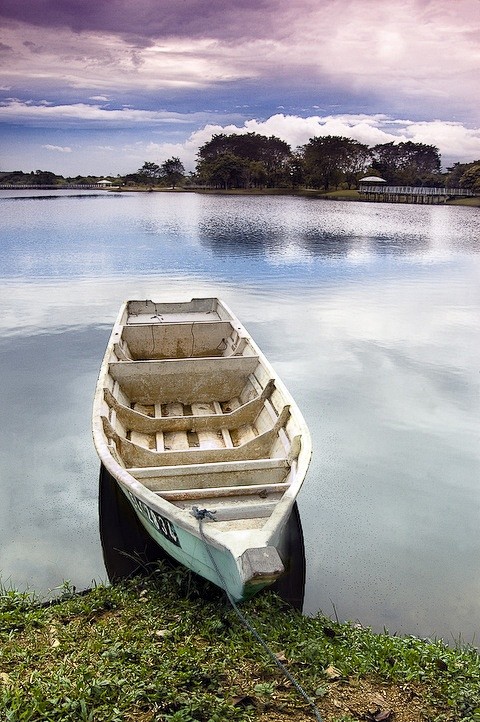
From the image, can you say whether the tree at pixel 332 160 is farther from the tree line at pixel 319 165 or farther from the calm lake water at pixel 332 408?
the calm lake water at pixel 332 408

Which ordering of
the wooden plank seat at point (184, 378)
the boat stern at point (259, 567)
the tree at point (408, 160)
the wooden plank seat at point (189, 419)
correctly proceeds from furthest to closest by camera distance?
the tree at point (408, 160) < the wooden plank seat at point (184, 378) < the wooden plank seat at point (189, 419) < the boat stern at point (259, 567)

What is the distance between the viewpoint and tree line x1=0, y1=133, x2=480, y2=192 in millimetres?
81250

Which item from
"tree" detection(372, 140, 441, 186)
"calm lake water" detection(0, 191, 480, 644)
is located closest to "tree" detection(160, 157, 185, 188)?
"tree" detection(372, 140, 441, 186)

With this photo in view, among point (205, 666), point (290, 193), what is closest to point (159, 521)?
point (205, 666)

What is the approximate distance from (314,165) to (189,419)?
79866 millimetres

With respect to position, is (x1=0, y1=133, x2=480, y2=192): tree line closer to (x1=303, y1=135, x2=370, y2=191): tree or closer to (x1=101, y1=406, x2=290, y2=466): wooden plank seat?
(x1=303, y1=135, x2=370, y2=191): tree

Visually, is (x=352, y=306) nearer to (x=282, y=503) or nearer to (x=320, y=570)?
(x=320, y=570)

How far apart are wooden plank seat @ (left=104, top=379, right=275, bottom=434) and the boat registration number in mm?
1863

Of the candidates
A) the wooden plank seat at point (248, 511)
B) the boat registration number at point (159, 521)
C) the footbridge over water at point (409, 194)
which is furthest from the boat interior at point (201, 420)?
the footbridge over water at point (409, 194)

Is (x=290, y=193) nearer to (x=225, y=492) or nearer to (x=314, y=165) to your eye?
(x=314, y=165)

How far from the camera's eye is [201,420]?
7000 mm

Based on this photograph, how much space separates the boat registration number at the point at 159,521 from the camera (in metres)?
4.54

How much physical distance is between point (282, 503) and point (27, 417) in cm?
620

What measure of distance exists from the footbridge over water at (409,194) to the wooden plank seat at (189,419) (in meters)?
72.4
